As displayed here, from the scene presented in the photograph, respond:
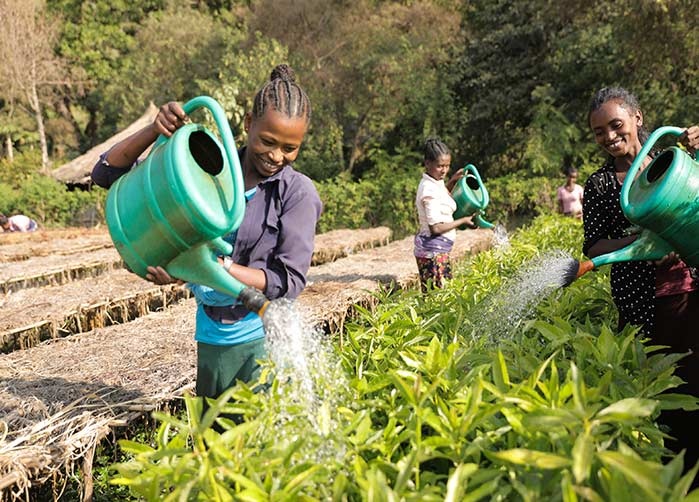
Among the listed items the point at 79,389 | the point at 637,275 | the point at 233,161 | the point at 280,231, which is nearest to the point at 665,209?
the point at 637,275

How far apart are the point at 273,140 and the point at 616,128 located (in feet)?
4.44

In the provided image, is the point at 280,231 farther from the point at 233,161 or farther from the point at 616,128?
the point at 616,128

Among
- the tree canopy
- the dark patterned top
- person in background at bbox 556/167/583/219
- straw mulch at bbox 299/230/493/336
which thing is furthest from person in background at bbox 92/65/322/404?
the tree canopy

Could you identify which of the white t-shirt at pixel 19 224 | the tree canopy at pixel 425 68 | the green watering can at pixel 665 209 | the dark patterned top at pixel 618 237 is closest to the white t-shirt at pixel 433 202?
the dark patterned top at pixel 618 237

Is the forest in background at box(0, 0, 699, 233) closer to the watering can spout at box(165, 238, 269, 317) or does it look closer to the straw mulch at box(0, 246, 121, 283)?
the straw mulch at box(0, 246, 121, 283)

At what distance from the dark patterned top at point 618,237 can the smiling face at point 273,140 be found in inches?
49.1

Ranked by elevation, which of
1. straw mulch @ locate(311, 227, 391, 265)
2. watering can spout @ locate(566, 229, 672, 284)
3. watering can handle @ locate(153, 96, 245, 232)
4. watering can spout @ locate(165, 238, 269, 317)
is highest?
watering can handle @ locate(153, 96, 245, 232)

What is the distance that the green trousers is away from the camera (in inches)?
74.3

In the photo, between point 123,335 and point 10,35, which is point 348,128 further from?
point 123,335

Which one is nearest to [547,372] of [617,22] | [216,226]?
[216,226]

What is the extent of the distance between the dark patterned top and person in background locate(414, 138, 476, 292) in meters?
1.74

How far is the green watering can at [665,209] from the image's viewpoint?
183 cm

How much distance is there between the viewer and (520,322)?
219 centimetres

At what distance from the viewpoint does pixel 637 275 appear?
2205mm
